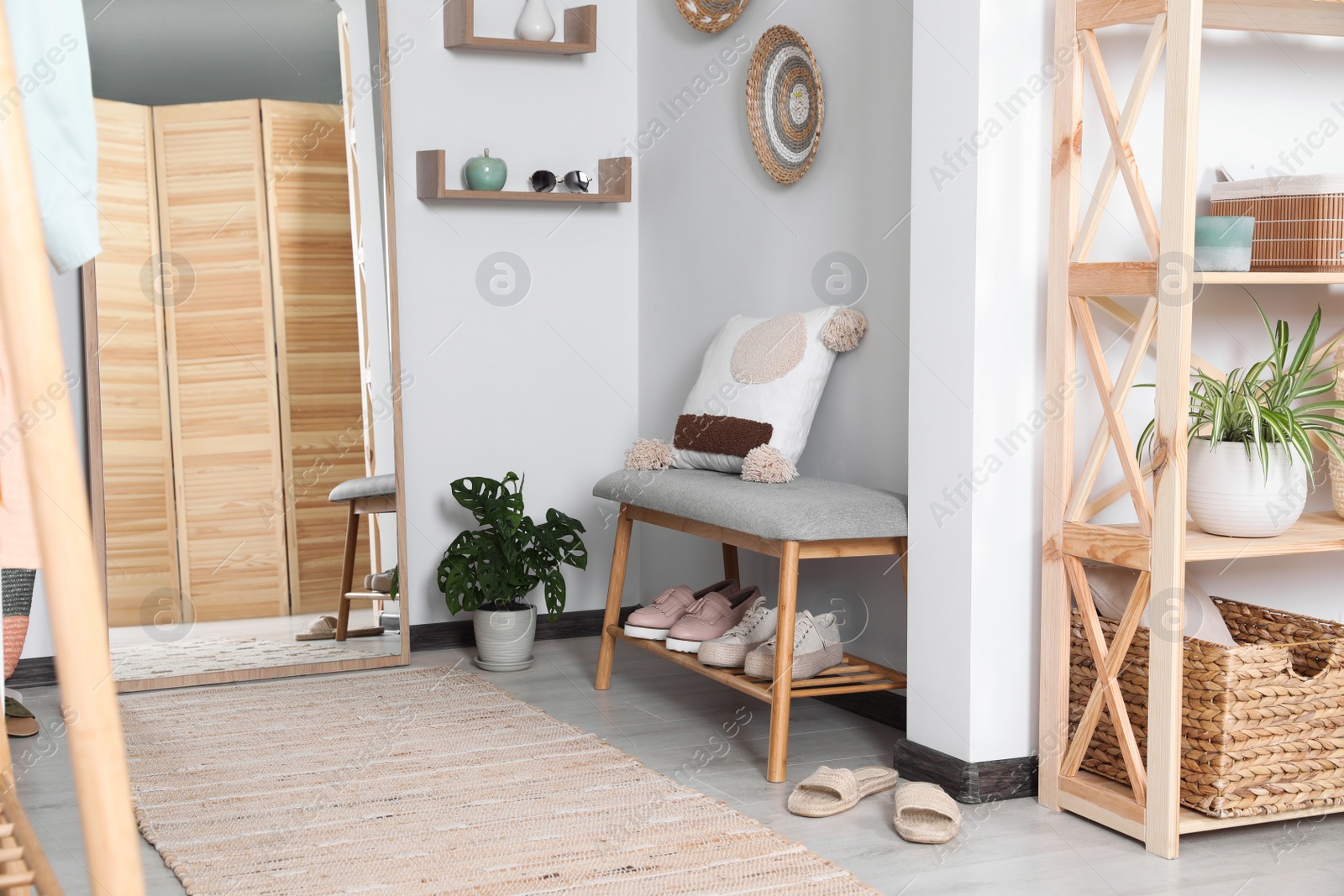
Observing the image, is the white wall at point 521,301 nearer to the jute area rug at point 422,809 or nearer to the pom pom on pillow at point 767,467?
the jute area rug at point 422,809

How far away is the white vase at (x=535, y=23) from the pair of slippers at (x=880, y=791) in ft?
7.90

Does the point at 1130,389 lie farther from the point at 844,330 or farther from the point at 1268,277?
the point at 844,330

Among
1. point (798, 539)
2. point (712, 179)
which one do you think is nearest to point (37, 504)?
point (798, 539)

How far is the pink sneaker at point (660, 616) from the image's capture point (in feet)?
10.2

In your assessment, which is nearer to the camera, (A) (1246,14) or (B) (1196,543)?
(B) (1196,543)

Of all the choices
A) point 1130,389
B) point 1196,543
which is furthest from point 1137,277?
point 1196,543

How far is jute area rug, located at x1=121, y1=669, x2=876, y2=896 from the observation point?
200cm

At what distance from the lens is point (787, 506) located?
2.55m

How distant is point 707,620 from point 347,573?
1.14 metres

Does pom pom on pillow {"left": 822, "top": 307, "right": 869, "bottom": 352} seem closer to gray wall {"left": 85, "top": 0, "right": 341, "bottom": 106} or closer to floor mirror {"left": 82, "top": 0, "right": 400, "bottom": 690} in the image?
floor mirror {"left": 82, "top": 0, "right": 400, "bottom": 690}

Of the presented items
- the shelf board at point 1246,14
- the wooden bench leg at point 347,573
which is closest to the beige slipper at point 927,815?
the shelf board at point 1246,14

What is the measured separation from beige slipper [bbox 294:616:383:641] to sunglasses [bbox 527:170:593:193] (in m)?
1.40

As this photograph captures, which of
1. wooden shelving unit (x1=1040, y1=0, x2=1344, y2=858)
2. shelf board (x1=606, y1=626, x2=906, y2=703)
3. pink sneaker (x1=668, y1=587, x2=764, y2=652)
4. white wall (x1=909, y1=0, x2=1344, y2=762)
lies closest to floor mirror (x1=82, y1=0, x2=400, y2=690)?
pink sneaker (x1=668, y1=587, x2=764, y2=652)

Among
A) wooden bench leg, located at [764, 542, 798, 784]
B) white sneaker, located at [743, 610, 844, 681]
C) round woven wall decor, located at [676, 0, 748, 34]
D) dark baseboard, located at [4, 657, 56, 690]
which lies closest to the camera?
wooden bench leg, located at [764, 542, 798, 784]
